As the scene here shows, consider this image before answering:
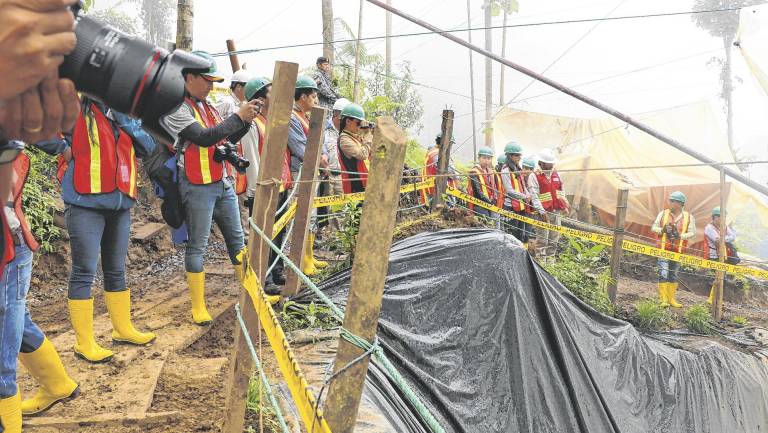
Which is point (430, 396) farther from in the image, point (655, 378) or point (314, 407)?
point (655, 378)

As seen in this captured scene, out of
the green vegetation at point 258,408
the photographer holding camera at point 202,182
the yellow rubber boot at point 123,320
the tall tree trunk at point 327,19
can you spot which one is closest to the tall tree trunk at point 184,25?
the photographer holding camera at point 202,182

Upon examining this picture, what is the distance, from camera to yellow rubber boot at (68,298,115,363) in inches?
121

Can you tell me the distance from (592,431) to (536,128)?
Answer: 41.9 feet

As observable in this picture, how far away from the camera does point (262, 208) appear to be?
2.48 metres

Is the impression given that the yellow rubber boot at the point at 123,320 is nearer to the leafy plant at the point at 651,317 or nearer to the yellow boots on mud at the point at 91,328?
the yellow boots on mud at the point at 91,328

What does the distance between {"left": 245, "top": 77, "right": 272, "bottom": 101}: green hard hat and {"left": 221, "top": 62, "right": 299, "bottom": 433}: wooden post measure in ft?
6.27

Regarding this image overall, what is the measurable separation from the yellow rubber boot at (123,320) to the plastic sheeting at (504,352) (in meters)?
1.24

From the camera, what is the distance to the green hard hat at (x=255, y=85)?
165 inches

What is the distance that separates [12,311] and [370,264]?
4.87 ft

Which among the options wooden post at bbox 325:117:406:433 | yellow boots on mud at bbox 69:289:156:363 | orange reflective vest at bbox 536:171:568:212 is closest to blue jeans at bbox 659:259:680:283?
orange reflective vest at bbox 536:171:568:212

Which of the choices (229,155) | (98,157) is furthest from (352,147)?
(98,157)

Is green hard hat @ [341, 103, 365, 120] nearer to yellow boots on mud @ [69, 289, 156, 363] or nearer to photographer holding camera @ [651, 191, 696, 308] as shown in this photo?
yellow boots on mud @ [69, 289, 156, 363]

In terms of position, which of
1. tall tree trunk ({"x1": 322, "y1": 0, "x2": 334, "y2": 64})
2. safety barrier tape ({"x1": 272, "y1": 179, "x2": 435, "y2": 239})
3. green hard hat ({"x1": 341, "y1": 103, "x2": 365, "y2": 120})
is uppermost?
tall tree trunk ({"x1": 322, "y1": 0, "x2": 334, "y2": 64})

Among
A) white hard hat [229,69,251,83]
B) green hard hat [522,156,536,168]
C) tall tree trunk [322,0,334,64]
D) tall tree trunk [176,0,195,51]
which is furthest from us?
tall tree trunk [322,0,334,64]
